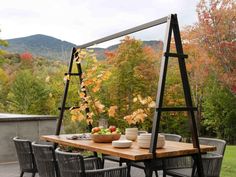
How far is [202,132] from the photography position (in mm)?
17984

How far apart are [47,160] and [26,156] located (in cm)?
63

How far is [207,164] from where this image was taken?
11.1 feet

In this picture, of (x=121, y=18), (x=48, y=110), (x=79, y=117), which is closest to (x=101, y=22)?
(x=121, y=18)

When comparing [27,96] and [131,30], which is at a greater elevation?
[131,30]

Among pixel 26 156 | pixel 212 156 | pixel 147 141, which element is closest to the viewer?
pixel 147 141

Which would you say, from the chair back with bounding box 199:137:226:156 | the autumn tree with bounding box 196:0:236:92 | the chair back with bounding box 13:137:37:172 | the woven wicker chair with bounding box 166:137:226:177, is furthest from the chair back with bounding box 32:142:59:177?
the autumn tree with bounding box 196:0:236:92

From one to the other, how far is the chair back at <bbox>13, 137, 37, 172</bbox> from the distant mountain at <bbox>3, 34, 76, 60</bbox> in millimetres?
16892

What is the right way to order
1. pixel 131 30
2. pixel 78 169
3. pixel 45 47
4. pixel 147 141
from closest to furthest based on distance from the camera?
1. pixel 78 169
2. pixel 147 141
3. pixel 131 30
4. pixel 45 47

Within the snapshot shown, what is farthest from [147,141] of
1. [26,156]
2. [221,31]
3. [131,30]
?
[221,31]

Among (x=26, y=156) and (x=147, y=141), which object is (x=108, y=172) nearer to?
(x=147, y=141)

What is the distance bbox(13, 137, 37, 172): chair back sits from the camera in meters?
4.02

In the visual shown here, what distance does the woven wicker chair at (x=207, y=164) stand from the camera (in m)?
3.37

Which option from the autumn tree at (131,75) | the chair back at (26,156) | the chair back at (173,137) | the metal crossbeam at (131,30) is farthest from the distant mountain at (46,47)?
the chair back at (26,156)

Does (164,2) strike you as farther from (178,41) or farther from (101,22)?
(178,41)
